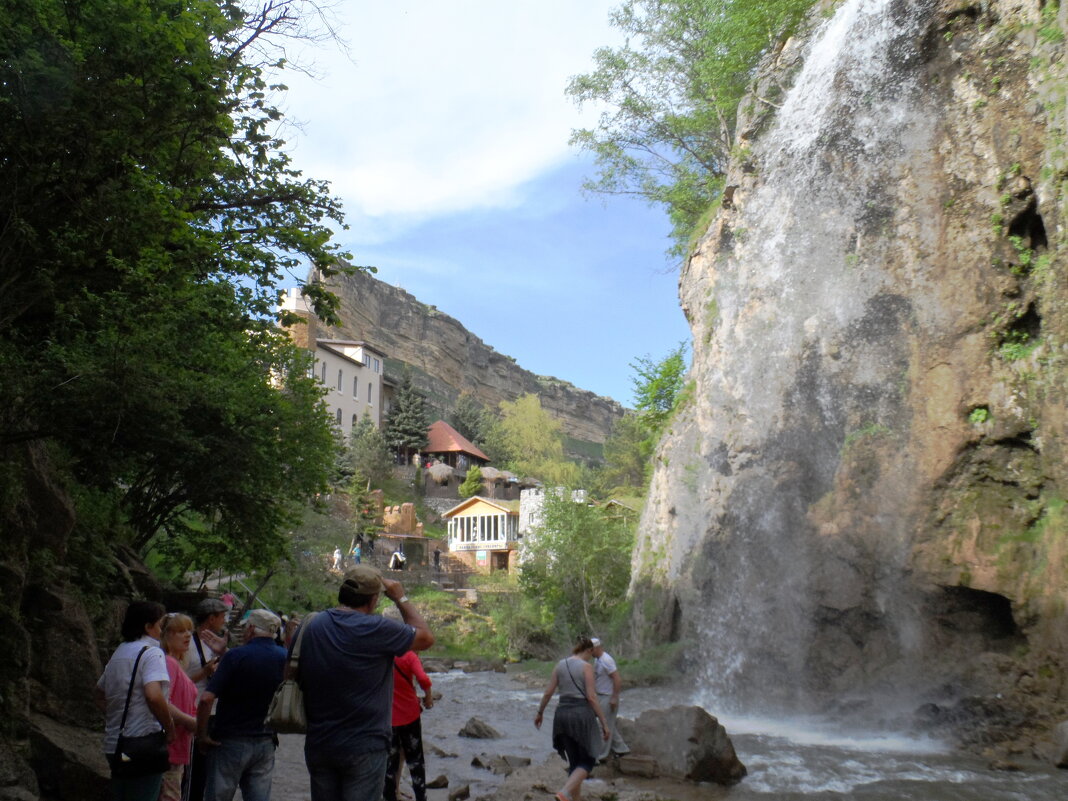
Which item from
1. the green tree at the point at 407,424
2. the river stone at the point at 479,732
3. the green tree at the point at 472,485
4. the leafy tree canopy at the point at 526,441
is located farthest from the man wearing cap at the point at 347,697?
the leafy tree canopy at the point at 526,441

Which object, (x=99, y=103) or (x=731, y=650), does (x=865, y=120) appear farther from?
(x=99, y=103)

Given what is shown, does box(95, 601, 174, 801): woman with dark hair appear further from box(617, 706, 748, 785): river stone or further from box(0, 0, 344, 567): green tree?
box(617, 706, 748, 785): river stone

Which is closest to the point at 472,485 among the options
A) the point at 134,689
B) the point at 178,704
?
the point at 178,704

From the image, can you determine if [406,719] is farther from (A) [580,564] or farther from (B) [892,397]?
(A) [580,564]

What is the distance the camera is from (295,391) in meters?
20.4

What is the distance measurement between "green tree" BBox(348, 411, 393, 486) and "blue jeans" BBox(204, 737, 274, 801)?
54457 mm

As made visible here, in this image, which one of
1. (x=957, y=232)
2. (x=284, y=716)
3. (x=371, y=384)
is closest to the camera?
(x=284, y=716)

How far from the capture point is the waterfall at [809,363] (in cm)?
1856

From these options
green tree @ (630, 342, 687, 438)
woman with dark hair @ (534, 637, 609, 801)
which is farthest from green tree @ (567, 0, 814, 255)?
woman with dark hair @ (534, 637, 609, 801)

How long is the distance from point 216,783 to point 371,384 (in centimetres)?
7475

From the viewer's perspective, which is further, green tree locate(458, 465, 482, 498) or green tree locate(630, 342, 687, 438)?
green tree locate(458, 465, 482, 498)

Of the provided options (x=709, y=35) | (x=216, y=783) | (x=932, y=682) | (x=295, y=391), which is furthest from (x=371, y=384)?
(x=216, y=783)

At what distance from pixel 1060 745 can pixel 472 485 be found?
57081mm

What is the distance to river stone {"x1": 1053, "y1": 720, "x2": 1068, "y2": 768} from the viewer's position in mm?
12266
